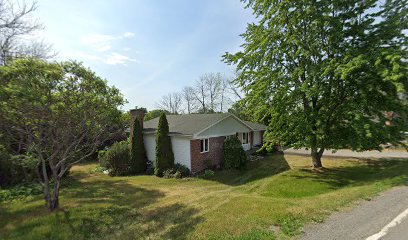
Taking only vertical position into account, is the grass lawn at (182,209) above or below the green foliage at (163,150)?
below

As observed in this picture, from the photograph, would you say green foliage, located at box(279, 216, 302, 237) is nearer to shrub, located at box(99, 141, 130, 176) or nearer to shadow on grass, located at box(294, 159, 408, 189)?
shadow on grass, located at box(294, 159, 408, 189)

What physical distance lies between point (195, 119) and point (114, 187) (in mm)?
9980

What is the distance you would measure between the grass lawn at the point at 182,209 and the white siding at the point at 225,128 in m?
4.97

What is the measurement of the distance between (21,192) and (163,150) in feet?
28.9

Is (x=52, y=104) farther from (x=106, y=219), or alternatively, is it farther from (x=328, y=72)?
(x=328, y=72)

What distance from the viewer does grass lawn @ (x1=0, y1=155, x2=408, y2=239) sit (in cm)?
698

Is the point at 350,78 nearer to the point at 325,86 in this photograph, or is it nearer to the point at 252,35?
the point at 325,86

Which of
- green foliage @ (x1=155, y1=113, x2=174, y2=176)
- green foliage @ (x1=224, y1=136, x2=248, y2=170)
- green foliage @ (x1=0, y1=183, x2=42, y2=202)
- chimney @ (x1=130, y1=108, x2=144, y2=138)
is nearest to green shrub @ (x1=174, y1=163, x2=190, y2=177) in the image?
green foliage @ (x1=155, y1=113, x2=174, y2=176)

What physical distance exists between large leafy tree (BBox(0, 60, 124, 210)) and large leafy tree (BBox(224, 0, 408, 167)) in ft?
30.2

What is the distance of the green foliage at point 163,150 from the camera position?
18478 millimetres

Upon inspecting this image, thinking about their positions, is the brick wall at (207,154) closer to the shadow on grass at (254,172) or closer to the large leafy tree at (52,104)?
the shadow on grass at (254,172)

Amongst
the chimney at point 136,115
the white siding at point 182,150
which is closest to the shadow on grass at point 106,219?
the white siding at point 182,150

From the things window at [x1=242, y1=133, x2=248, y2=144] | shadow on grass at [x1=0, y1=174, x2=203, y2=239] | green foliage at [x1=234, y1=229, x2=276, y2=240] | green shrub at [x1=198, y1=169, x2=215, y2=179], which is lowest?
shadow on grass at [x1=0, y1=174, x2=203, y2=239]

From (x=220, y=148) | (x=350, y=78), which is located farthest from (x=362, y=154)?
(x=220, y=148)
